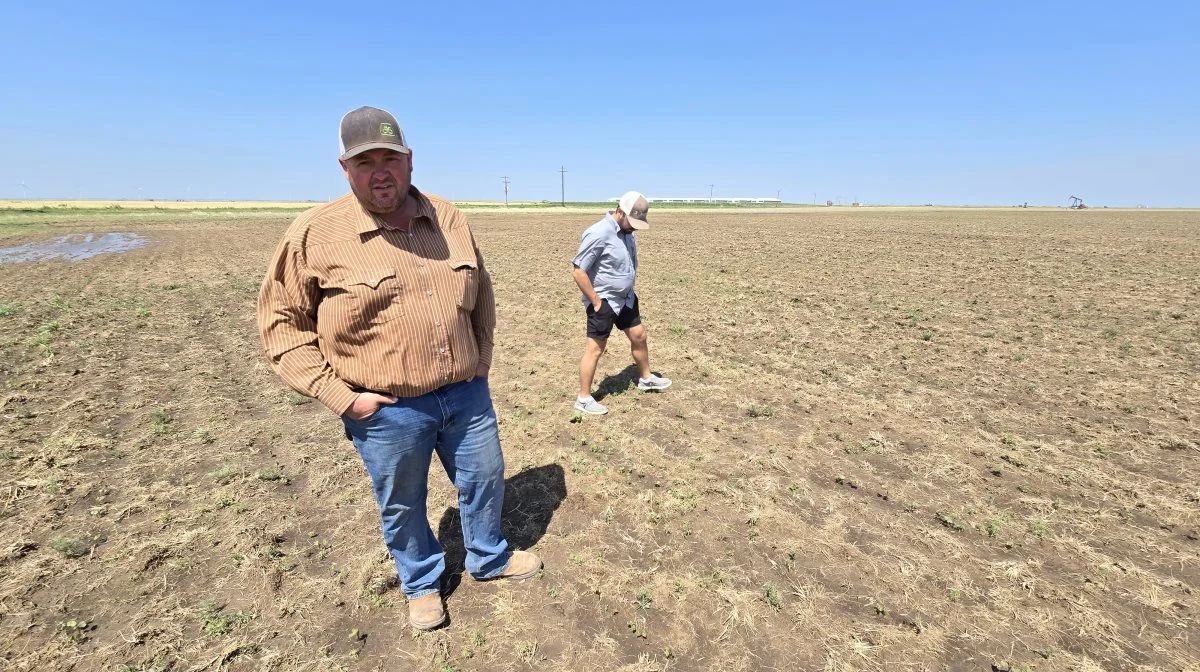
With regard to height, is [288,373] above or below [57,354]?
above

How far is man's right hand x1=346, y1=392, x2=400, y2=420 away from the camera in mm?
2133

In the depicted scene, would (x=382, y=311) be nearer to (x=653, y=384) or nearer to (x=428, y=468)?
(x=428, y=468)

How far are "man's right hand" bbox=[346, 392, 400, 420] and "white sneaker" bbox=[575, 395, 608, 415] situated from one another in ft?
10.6

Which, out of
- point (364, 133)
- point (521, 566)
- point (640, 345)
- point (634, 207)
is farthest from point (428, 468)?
point (640, 345)

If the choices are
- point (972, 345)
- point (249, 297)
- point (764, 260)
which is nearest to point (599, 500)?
point (972, 345)

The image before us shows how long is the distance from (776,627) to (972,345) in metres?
6.78

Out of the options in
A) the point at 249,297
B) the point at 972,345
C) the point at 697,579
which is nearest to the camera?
the point at 697,579

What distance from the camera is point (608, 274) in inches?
192

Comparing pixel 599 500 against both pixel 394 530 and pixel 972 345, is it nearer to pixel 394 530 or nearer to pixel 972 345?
pixel 394 530

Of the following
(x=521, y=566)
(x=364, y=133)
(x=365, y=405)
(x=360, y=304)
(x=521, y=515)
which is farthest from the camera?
(x=521, y=515)

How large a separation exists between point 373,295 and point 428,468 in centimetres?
101

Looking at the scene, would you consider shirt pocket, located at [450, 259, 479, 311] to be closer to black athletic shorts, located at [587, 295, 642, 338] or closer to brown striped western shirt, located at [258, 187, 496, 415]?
brown striped western shirt, located at [258, 187, 496, 415]

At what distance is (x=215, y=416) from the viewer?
5.22 meters

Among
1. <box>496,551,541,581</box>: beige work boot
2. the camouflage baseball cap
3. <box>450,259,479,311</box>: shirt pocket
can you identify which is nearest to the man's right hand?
<box>450,259,479,311</box>: shirt pocket
